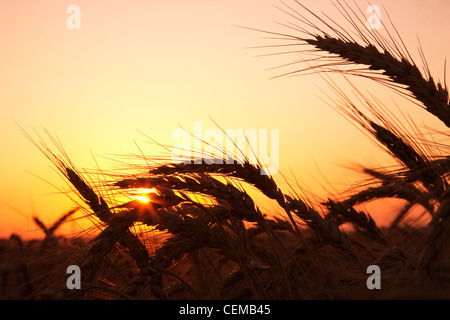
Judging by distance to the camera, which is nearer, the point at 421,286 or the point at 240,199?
the point at 421,286

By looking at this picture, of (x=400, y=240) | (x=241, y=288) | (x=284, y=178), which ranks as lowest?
(x=241, y=288)

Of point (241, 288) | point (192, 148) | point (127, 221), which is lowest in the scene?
point (241, 288)

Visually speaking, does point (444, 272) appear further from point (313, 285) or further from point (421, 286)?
point (421, 286)

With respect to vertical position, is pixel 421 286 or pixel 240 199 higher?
pixel 240 199

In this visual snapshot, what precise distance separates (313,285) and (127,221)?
79cm

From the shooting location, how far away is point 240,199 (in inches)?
74.0
